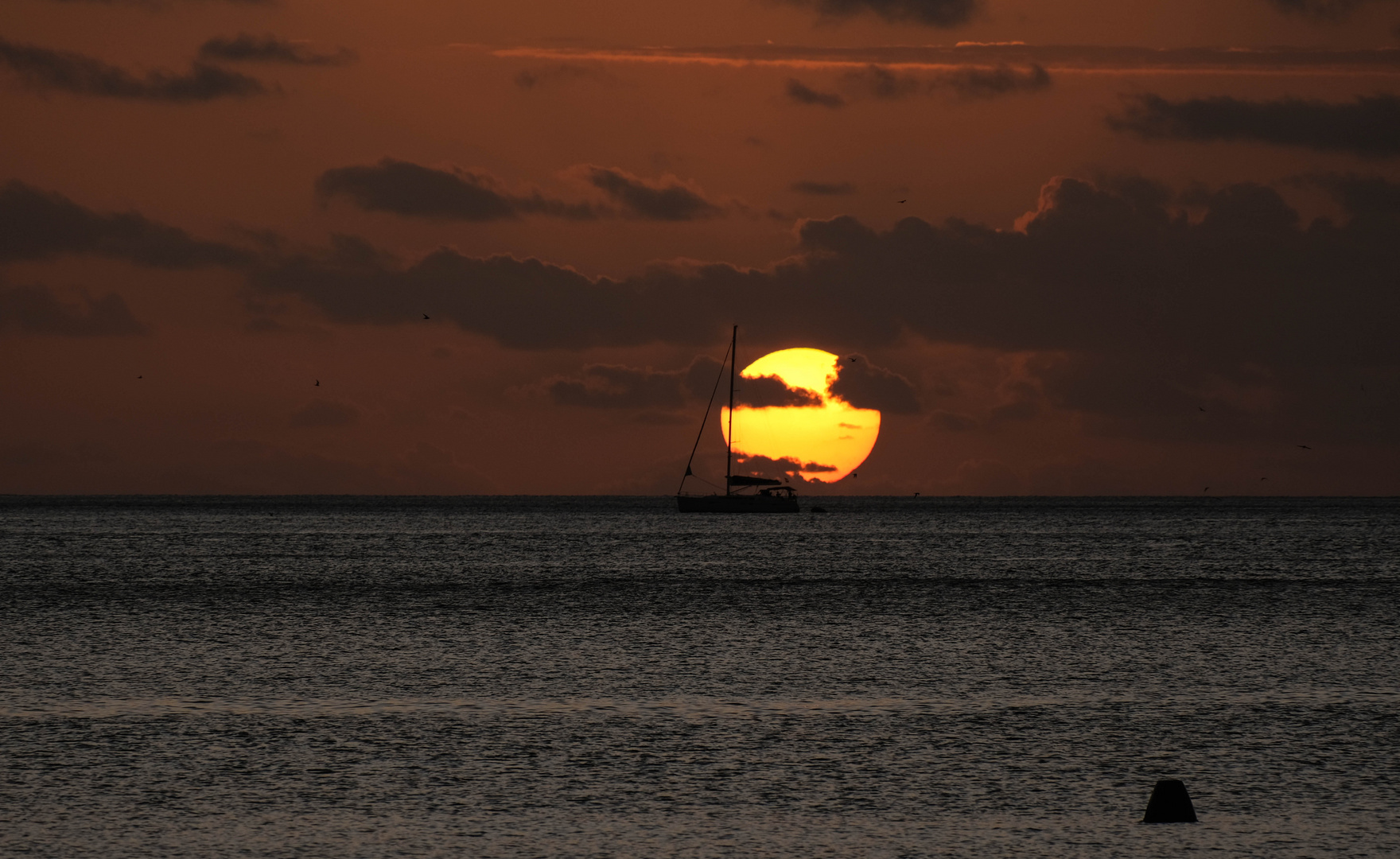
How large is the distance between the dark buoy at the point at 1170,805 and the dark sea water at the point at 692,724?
26 centimetres

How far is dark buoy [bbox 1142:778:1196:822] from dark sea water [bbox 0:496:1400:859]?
256 mm

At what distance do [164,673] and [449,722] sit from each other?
35.0ft

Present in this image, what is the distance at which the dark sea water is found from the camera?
18016 mm

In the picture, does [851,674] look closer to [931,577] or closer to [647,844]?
[647,844]

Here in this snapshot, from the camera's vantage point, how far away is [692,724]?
2608 cm

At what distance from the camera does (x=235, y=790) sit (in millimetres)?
20125

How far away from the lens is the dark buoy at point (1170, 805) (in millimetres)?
18266

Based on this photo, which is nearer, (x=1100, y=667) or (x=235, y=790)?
(x=235, y=790)

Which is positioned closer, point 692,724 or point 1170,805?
point 1170,805

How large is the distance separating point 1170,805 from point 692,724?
32.1 feet

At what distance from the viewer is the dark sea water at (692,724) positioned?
18016mm

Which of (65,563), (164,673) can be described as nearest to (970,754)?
(164,673)

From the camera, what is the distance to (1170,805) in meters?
18.3

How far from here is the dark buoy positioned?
59.9 feet
